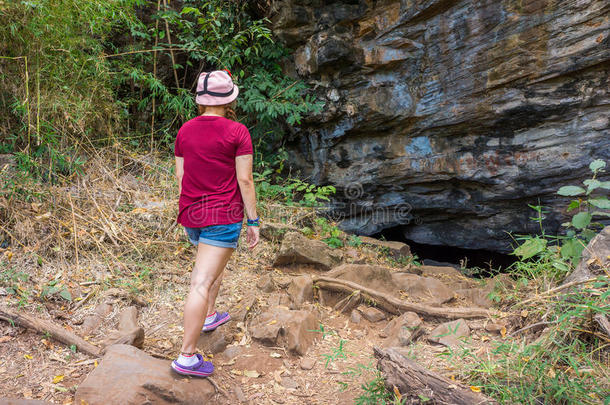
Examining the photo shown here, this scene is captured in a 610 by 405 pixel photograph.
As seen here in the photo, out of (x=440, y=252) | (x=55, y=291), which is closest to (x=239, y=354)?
(x=55, y=291)

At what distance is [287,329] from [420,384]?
1.13 metres

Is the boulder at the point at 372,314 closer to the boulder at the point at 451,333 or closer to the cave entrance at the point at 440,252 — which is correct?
the boulder at the point at 451,333

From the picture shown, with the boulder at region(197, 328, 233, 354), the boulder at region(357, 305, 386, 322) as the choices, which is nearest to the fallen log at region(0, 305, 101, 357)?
the boulder at region(197, 328, 233, 354)

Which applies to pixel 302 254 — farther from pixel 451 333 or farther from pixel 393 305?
pixel 451 333

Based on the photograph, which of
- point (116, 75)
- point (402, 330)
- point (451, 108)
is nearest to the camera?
point (402, 330)

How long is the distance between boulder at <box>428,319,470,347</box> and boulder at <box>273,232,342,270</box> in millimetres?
1403

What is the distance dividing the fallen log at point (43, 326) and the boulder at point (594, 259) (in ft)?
10.1

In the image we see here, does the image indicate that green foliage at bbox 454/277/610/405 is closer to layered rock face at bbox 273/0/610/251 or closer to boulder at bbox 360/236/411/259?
boulder at bbox 360/236/411/259

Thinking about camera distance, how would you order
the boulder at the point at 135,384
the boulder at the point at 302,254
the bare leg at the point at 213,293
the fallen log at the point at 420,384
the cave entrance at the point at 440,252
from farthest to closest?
the cave entrance at the point at 440,252
the boulder at the point at 302,254
the bare leg at the point at 213,293
the boulder at the point at 135,384
the fallen log at the point at 420,384

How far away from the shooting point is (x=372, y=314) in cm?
311

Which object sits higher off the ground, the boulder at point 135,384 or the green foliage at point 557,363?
the green foliage at point 557,363

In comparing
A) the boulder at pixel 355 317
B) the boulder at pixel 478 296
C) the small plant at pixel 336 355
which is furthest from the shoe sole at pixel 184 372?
the boulder at pixel 478 296

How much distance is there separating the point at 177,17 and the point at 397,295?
200 inches

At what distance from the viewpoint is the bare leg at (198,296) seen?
2.10m
